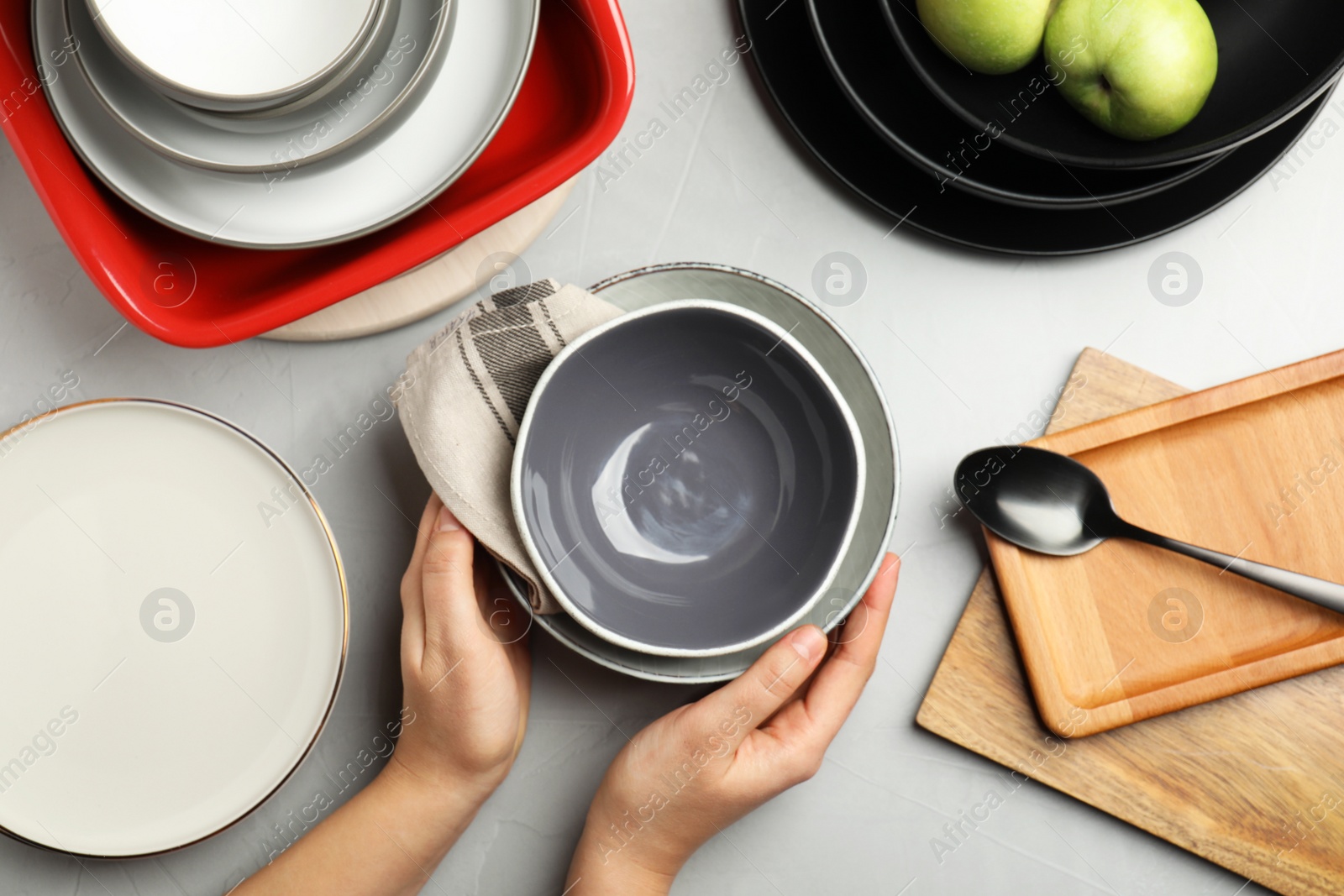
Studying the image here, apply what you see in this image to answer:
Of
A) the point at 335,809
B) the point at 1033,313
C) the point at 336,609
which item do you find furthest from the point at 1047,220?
the point at 335,809

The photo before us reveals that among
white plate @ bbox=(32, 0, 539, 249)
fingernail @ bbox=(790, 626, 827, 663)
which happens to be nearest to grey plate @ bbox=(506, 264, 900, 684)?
fingernail @ bbox=(790, 626, 827, 663)

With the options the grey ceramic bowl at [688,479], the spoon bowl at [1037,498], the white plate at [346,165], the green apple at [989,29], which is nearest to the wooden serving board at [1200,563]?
the spoon bowl at [1037,498]

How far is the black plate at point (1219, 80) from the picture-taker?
1.66ft

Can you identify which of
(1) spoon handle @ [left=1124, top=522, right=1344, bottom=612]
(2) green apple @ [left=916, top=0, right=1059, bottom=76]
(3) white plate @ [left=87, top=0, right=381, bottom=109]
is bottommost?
(1) spoon handle @ [left=1124, top=522, right=1344, bottom=612]

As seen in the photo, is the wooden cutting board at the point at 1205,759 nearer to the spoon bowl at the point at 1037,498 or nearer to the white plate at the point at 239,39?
the spoon bowl at the point at 1037,498

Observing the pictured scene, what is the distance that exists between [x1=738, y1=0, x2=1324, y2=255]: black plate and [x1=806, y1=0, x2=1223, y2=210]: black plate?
0.03 m

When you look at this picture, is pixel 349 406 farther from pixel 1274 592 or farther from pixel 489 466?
pixel 1274 592

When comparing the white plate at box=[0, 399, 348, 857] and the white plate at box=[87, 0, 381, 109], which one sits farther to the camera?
the white plate at box=[0, 399, 348, 857]

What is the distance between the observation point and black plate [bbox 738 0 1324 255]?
0.53 metres

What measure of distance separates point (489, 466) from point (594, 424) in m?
0.07

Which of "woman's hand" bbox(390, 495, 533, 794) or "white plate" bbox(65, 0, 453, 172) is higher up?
"white plate" bbox(65, 0, 453, 172)

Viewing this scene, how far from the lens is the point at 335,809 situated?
1.86 feet

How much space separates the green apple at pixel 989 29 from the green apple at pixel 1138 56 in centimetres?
1

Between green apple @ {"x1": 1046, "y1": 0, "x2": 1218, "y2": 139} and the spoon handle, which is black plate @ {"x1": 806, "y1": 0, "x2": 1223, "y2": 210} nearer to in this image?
green apple @ {"x1": 1046, "y1": 0, "x2": 1218, "y2": 139}
